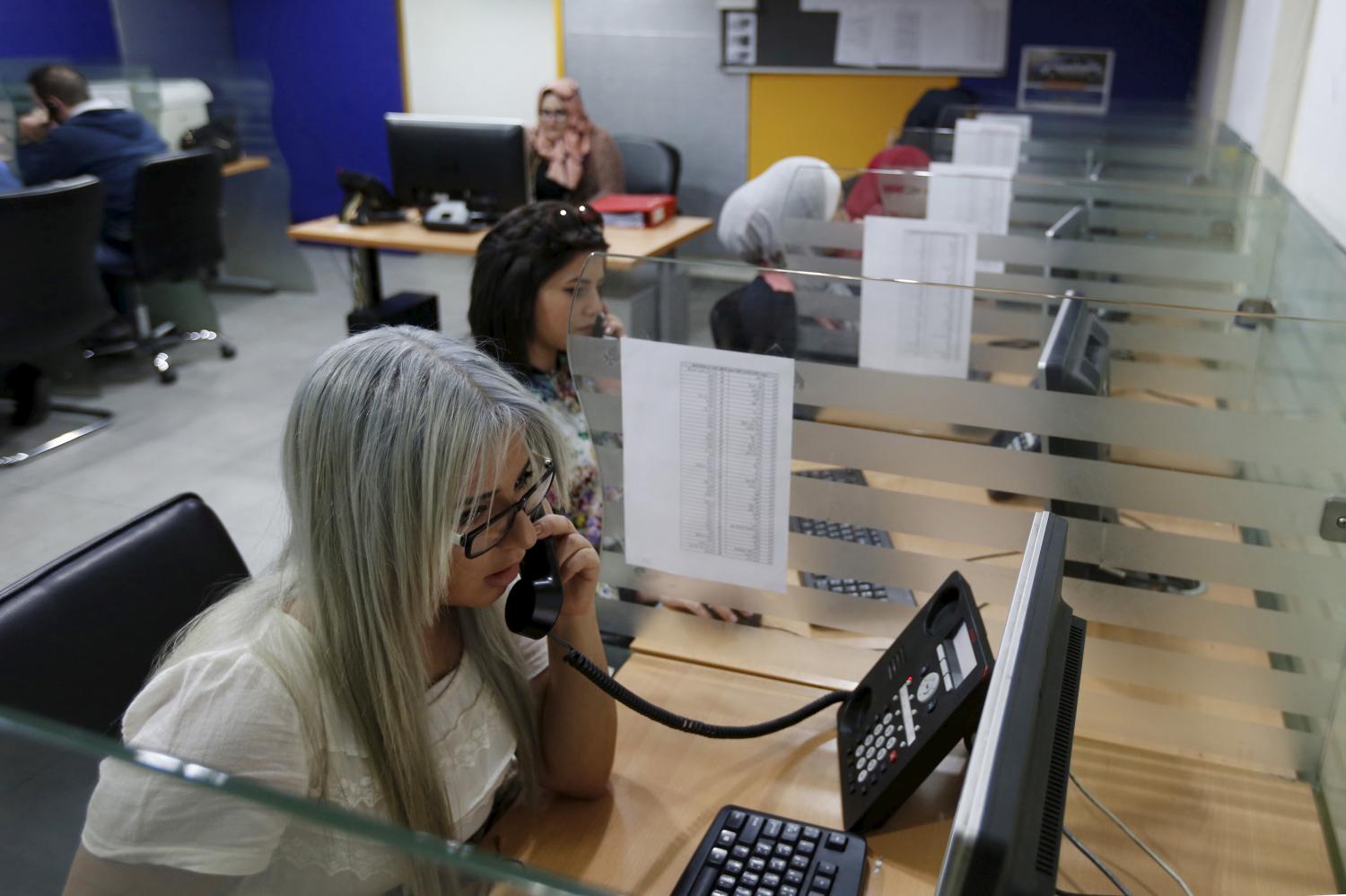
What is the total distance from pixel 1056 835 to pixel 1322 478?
689 millimetres

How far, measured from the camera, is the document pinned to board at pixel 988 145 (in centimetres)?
366

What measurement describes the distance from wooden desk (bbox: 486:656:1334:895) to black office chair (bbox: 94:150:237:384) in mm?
4063

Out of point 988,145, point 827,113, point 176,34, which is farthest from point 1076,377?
point 176,34

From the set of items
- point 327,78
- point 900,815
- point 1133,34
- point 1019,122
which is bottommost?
point 900,815

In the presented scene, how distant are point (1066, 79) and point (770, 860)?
215 inches

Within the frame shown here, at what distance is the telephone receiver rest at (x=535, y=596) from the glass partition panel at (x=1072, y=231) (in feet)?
4.03

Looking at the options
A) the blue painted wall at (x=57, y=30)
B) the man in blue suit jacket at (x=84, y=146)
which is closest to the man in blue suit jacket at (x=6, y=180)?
the man in blue suit jacket at (x=84, y=146)

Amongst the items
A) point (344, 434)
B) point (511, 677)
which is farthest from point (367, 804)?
point (344, 434)

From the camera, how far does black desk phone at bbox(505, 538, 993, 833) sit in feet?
3.40

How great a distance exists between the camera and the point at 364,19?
6.83 meters

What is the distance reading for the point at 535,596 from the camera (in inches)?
45.2

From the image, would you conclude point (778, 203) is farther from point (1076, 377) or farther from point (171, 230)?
point (171, 230)

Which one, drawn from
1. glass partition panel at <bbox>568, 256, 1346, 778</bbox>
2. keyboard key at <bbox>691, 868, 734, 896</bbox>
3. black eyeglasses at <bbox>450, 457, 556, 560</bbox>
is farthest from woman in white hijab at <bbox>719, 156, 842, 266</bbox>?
keyboard key at <bbox>691, 868, 734, 896</bbox>

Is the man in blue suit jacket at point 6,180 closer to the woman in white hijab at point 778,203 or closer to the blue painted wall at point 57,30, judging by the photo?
the blue painted wall at point 57,30
